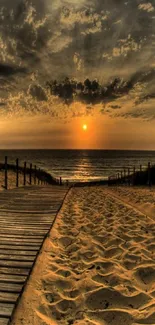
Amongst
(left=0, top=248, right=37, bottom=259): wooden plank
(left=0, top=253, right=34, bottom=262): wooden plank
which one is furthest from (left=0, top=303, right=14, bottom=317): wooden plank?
(left=0, top=248, right=37, bottom=259): wooden plank

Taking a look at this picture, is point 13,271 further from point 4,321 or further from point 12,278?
point 4,321

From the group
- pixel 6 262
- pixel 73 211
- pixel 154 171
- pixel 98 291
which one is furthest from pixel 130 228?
pixel 154 171

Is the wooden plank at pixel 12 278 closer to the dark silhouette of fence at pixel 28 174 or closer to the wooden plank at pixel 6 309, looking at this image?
the wooden plank at pixel 6 309

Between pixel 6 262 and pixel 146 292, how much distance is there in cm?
242

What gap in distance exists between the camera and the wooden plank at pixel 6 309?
303cm

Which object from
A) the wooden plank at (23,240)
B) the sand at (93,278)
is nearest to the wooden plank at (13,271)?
the sand at (93,278)

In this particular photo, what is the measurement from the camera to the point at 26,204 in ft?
31.5

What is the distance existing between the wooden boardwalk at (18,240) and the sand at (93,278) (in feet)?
0.49

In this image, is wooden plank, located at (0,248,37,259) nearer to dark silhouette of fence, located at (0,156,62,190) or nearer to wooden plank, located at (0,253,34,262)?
wooden plank, located at (0,253,34,262)

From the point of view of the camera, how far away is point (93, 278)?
4.21m

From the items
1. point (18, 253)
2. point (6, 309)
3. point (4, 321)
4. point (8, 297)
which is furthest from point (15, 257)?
point (4, 321)

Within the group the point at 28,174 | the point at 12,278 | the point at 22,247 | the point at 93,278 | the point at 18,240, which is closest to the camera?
the point at 12,278

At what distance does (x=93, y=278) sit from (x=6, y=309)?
1613 mm

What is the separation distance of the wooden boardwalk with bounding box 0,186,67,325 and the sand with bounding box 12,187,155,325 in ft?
0.49
